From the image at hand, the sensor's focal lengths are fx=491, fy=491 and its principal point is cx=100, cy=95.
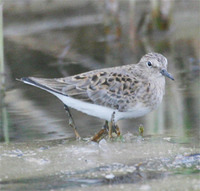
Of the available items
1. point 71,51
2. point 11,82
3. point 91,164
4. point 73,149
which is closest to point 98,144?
point 73,149

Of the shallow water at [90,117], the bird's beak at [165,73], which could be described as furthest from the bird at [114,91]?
the shallow water at [90,117]

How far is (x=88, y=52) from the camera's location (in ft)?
38.0

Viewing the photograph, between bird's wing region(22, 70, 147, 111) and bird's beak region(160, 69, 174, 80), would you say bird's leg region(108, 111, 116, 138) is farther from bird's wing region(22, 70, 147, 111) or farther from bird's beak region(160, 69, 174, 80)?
bird's beak region(160, 69, 174, 80)

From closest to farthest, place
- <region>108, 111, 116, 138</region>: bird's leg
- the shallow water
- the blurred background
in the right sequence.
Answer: the shallow water < <region>108, 111, 116, 138</region>: bird's leg < the blurred background

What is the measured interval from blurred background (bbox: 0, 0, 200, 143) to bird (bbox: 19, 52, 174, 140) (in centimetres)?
43

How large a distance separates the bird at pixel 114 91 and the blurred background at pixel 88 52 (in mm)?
434

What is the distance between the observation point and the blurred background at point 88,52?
718cm

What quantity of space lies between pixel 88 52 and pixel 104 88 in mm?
5122

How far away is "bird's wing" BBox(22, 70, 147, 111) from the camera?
21.2 feet

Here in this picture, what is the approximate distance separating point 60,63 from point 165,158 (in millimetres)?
5644

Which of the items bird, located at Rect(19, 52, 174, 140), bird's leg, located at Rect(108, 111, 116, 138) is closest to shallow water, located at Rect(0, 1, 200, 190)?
bird's leg, located at Rect(108, 111, 116, 138)

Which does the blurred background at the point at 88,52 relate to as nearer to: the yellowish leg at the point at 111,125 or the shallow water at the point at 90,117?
the shallow water at the point at 90,117

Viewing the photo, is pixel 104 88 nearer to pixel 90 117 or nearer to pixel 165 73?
pixel 165 73

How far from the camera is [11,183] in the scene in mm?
4891
